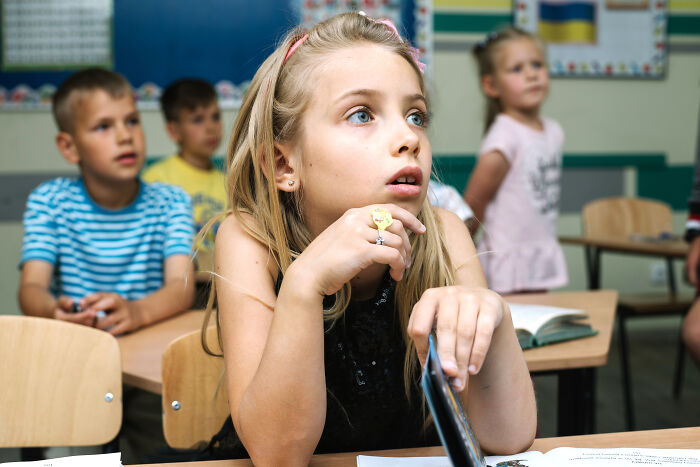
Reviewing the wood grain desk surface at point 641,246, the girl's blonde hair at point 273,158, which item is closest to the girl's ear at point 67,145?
the girl's blonde hair at point 273,158

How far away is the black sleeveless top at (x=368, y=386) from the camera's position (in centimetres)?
109

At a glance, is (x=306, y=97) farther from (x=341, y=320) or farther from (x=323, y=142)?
(x=341, y=320)

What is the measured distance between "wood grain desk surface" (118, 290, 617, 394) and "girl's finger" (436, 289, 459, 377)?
2.03 ft

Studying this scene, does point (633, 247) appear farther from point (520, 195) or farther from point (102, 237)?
point (102, 237)

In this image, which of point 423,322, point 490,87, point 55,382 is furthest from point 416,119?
point 490,87

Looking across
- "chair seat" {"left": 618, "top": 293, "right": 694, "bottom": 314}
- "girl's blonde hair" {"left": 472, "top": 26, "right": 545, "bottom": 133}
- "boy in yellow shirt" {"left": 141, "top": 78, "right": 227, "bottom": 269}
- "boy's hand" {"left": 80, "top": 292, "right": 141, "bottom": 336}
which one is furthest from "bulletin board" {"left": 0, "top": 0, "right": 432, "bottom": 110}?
"boy's hand" {"left": 80, "top": 292, "right": 141, "bottom": 336}

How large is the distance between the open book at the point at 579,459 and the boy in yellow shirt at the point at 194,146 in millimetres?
2351

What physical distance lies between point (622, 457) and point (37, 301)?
158cm

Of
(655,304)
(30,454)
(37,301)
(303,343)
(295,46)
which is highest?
(295,46)

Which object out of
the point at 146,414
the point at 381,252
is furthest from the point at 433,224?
the point at 146,414

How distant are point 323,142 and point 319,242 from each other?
0.64 feet

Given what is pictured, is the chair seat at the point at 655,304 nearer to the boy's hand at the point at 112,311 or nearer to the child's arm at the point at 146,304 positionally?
the child's arm at the point at 146,304

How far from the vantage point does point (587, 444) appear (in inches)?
33.8

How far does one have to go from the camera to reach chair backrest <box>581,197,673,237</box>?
3576mm
